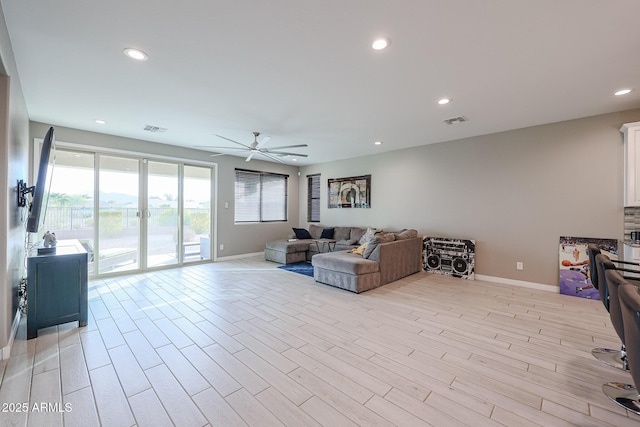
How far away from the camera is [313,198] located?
319 inches

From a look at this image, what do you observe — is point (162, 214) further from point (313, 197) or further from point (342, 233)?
point (342, 233)

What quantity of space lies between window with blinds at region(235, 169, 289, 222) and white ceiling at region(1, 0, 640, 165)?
9.36 feet

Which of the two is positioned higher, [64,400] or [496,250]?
[496,250]

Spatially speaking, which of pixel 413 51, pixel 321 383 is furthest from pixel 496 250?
pixel 321 383

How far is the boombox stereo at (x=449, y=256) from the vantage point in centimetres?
497

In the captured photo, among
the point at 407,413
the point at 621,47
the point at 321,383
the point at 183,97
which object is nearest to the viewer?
the point at 407,413

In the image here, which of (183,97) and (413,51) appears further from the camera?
(183,97)

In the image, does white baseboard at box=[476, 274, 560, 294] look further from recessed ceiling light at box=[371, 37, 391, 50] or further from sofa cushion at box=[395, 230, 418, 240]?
recessed ceiling light at box=[371, 37, 391, 50]

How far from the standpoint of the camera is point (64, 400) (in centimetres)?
179

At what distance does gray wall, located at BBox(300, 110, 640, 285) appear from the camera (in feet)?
12.7

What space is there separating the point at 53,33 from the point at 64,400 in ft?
9.19

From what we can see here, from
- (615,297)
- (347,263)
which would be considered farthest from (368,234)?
(615,297)

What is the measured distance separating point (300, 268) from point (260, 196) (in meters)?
2.68

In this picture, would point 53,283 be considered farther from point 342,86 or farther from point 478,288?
point 478,288
